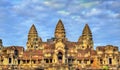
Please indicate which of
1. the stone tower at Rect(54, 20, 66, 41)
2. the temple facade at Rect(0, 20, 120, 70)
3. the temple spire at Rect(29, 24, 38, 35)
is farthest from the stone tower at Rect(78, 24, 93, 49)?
the temple facade at Rect(0, 20, 120, 70)

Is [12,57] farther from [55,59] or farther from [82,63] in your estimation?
[82,63]

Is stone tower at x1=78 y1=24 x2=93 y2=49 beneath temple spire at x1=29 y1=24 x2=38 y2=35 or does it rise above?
beneath

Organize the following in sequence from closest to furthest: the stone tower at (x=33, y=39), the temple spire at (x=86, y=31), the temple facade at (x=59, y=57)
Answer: the temple facade at (x=59, y=57), the temple spire at (x=86, y=31), the stone tower at (x=33, y=39)

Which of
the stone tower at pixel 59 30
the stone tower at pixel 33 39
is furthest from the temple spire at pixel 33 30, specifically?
the stone tower at pixel 59 30

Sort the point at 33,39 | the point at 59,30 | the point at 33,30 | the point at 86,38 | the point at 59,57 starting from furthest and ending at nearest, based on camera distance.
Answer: the point at 33,30
the point at 33,39
the point at 86,38
the point at 59,30
the point at 59,57

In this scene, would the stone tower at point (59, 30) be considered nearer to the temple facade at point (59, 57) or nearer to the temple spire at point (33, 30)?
the temple facade at point (59, 57)

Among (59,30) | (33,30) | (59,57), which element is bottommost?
(59,57)

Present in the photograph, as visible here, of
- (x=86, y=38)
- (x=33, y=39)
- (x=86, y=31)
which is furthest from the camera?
(x=33, y=39)

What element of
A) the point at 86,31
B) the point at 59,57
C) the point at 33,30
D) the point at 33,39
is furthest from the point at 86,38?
the point at 59,57

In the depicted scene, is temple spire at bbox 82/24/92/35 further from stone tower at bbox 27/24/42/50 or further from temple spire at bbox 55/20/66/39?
stone tower at bbox 27/24/42/50

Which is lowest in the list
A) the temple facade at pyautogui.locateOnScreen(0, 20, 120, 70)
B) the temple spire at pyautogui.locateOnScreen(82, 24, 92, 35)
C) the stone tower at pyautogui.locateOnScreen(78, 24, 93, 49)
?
the temple facade at pyautogui.locateOnScreen(0, 20, 120, 70)

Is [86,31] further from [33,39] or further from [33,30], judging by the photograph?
[33,39]

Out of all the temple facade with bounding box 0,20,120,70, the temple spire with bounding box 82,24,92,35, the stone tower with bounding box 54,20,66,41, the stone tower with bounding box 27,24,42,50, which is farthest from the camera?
the stone tower with bounding box 27,24,42,50

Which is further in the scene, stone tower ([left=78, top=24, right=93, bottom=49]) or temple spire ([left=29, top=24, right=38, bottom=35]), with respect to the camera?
temple spire ([left=29, top=24, right=38, bottom=35])
